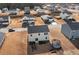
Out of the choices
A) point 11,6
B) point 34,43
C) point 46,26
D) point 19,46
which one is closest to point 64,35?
point 46,26

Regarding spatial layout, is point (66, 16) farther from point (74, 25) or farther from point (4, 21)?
point (4, 21)

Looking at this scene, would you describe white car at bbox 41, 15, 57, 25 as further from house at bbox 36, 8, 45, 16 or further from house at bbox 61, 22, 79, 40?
house at bbox 61, 22, 79, 40

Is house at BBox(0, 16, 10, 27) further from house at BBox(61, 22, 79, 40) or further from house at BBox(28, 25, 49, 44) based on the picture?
house at BBox(61, 22, 79, 40)

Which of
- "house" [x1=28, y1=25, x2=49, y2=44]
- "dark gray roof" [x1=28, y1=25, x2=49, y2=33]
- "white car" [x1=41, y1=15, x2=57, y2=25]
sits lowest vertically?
"house" [x1=28, y1=25, x2=49, y2=44]

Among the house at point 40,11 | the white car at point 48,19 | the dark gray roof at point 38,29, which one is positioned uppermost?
the house at point 40,11

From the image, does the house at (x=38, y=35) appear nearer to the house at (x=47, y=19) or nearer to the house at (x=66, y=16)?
the house at (x=47, y=19)

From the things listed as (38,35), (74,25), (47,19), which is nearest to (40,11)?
(47,19)

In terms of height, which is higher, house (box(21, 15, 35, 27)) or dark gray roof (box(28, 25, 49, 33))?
house (box(21, 15, 35, 27))

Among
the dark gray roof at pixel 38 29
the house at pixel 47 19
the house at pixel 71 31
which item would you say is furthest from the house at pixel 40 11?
the house at pixel 71 31

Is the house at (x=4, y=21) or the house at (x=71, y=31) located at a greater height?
the house at (x=4, y=21)

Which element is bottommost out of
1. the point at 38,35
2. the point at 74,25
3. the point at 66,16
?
the point at 38,35

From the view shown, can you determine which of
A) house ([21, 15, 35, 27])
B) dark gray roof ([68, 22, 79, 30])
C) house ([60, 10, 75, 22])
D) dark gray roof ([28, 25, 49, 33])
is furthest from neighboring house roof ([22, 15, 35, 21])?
dark gray roof ([68, 22, 79, 30])
